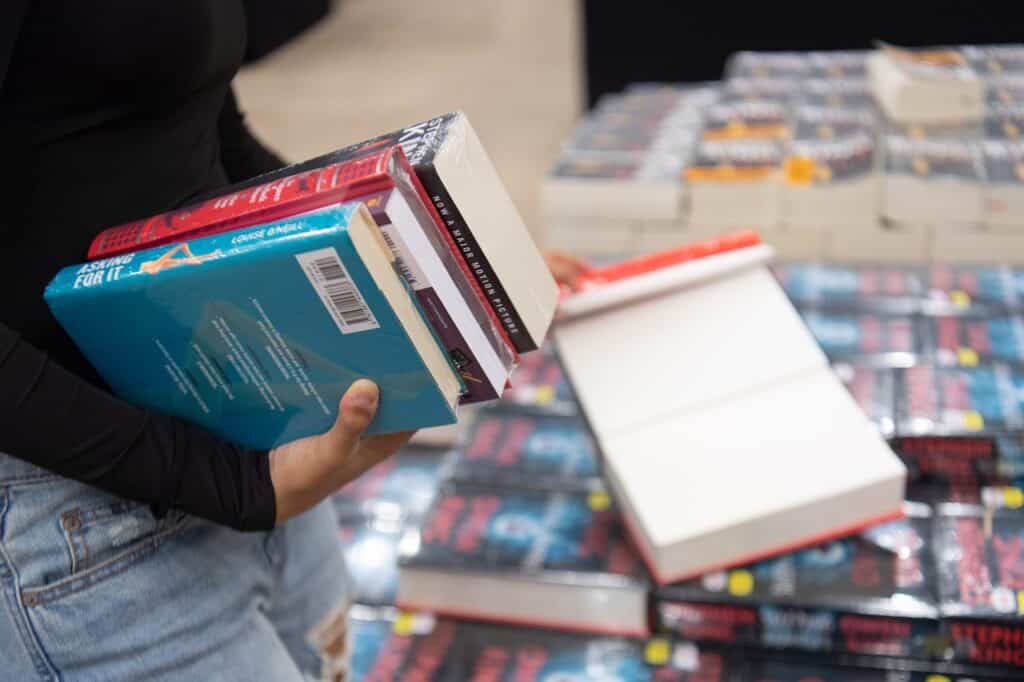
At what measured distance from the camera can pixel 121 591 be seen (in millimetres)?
899

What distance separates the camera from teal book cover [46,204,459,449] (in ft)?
2.63

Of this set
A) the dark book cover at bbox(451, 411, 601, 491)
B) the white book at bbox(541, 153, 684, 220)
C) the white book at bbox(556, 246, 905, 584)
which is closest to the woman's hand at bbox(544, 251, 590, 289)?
the white book at bbox(556, 246, 905, 584)

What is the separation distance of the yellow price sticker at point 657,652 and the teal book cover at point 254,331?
0.57 m

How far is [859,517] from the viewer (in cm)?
134

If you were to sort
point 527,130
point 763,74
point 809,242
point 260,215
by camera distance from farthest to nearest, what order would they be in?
point 527,130 < point 763,74 < point 809,242 < point 260,215

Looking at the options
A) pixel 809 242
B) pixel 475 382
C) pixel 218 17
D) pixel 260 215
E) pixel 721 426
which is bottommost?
pixel 809 242

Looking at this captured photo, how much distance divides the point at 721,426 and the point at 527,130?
124 inches

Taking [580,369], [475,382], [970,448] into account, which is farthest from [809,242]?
[475,382]

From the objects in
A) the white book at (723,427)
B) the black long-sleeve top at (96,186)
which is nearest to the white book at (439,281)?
the black long-sleeve top at (96,186)

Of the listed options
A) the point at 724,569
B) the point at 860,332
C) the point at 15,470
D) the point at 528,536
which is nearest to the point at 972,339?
the point at 860,332

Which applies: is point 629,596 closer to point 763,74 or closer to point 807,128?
point 807,128

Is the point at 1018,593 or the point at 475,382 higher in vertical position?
the point at 475,382

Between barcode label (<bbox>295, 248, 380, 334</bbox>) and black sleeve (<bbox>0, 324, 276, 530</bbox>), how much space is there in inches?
6.8

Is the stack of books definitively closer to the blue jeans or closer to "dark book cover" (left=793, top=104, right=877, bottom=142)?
the blue jeans
